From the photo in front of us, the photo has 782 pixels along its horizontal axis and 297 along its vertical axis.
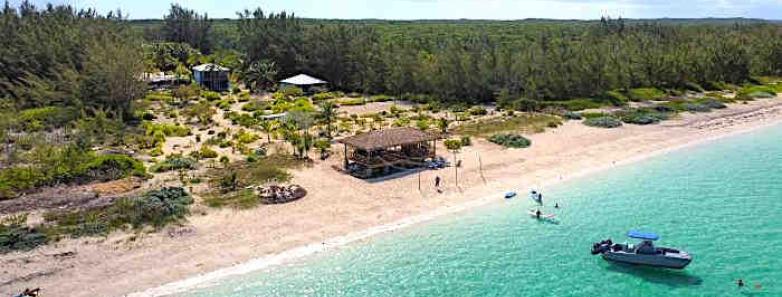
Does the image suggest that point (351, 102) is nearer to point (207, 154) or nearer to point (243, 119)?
point (243, 119)

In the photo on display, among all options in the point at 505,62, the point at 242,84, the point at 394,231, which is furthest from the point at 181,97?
the point at 394,231

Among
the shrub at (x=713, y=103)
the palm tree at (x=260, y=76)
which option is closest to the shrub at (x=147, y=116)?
the palm tree at (x=260, y=76)

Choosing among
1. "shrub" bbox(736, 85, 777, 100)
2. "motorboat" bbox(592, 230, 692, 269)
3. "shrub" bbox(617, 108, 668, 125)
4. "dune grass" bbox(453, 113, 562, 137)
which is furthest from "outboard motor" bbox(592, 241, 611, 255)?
"shrub" bbox(736, 85, 777, 100)

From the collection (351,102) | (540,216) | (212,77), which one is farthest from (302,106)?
(540,216)

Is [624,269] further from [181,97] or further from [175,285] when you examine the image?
[181,97]

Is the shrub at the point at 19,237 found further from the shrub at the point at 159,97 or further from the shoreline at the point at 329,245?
the shrub at the point at 159,97
